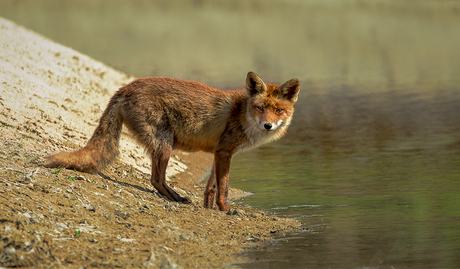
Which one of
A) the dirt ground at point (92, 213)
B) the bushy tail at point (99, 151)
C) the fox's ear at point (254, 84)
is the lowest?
the dirt ground at point (92, 213)

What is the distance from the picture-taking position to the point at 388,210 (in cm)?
853

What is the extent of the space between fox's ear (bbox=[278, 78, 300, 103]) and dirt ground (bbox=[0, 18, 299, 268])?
2099 millimetres

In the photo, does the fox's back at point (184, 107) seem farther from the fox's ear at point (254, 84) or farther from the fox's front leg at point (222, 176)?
the fox's front leg at point (222, 176)

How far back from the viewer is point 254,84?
9.08 metres

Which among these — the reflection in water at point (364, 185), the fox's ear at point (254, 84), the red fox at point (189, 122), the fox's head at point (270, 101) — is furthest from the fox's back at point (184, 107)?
the reflection in water at point (364, 185)

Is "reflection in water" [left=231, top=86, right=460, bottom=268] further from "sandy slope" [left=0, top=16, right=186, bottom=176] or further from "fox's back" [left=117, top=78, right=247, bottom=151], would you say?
"sandy slope" [left=0, top=16, right=186, bottom=176]

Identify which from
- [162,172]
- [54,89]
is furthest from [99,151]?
[54,89]

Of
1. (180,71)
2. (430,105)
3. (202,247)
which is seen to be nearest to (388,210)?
(202,247)

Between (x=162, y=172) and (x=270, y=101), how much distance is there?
2.14 meters

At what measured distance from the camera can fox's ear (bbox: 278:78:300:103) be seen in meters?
8.95

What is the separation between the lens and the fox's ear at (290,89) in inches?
352

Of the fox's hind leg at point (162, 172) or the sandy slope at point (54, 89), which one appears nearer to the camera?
the fox's hind leg at point (162, 172)

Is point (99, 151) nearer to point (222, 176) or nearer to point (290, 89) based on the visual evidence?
point (222, 176)

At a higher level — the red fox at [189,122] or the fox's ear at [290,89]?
the fox's ear at [290,89]
